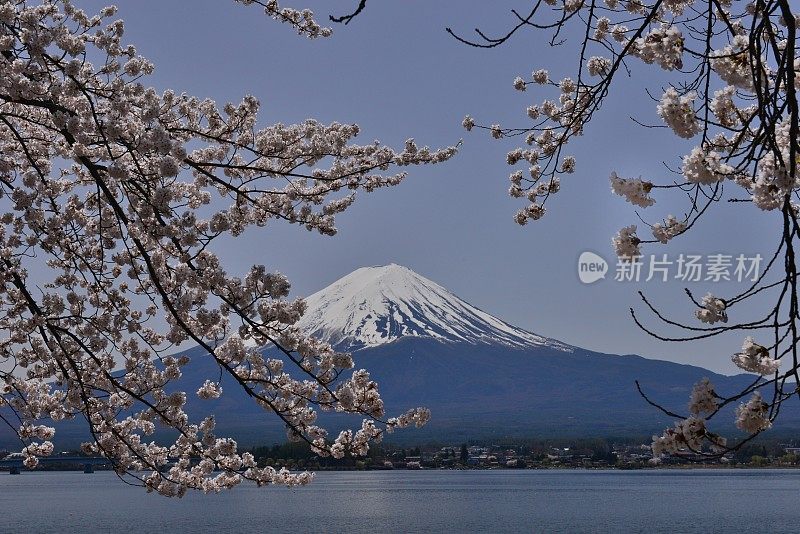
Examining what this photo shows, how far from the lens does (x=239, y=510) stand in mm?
59125

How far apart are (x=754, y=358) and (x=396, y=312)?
7274 inches

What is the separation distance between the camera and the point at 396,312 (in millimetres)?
186750

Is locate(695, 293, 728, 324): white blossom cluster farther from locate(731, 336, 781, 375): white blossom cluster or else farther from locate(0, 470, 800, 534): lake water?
locate(0, 470, 800, 534): lake water

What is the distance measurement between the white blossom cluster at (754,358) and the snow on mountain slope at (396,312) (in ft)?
542

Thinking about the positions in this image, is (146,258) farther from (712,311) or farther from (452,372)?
(452,372)

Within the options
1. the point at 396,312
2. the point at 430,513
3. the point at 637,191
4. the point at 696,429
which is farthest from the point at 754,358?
the point at 396,312

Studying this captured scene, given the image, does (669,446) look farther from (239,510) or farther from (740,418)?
(239,510)

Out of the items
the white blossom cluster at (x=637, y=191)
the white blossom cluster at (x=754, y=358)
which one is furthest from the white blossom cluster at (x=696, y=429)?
the white blossom cluster at (x=637, y=191)

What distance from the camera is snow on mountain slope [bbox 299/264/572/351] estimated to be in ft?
579

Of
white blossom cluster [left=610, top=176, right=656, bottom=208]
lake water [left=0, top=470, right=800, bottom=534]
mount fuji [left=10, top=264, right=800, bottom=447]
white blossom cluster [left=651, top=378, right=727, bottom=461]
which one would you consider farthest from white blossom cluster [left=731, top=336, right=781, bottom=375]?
mount fuji [left=10, top=264, right=800, bottom=447]

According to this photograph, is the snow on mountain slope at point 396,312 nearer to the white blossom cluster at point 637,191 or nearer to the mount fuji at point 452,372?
the mount fuji at point 452,372

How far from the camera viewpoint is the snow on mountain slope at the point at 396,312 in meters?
177

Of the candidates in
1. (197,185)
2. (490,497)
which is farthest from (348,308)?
(197,185)

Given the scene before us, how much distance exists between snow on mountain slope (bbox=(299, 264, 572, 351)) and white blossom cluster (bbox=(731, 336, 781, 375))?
165 meters
